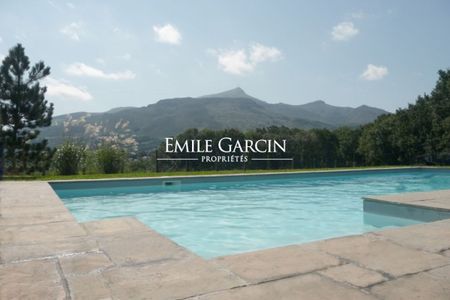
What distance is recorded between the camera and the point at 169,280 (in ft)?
6.00

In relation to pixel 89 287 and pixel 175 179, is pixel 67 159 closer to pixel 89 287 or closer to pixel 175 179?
pixel 175 179

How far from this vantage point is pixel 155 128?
165 ft

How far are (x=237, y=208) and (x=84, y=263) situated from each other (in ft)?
14.6

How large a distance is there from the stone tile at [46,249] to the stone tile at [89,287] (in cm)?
55

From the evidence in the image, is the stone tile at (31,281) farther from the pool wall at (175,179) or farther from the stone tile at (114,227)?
the pool wall at (175,179)

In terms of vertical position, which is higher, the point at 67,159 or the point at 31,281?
the point at 67,159

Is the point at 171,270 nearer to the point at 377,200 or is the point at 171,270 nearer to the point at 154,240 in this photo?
the point at 154,240

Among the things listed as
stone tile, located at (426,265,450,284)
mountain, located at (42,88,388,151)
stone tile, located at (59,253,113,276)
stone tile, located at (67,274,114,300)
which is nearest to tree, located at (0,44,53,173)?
stone tile, located at (59,253,113,276)

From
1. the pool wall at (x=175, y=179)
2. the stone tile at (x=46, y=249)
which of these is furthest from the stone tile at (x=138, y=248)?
the pool wall at (x=175, y=179)

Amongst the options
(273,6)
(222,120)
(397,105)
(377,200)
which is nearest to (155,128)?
(222,120)

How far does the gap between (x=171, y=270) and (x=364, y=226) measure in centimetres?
358

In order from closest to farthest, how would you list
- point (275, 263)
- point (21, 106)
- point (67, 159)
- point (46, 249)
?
1. point (275, 263)
2. point (46, 249)
3. point (67, 159)
4. point (21, 106)

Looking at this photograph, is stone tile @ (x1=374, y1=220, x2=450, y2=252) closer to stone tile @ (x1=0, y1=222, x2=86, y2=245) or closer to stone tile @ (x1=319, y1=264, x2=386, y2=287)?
stone tile @ (x1=319, y1=264, x2=386, y2=287)

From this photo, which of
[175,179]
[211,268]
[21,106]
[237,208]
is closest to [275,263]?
[211,268]
